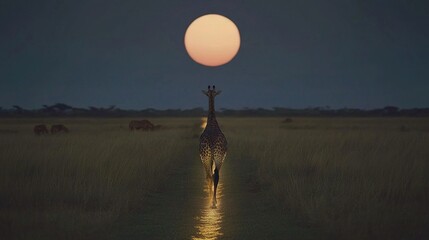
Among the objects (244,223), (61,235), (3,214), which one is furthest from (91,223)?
(244,223)

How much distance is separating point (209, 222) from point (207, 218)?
32 centimetres

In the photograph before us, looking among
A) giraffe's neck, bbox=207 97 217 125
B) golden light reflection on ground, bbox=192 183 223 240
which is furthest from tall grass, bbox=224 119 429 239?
giraffe's neck, bbox=207 97 217 125

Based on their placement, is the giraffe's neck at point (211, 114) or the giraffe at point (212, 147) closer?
the giraffe at point (212, 147)

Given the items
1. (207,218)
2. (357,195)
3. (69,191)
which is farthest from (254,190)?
(69,191)

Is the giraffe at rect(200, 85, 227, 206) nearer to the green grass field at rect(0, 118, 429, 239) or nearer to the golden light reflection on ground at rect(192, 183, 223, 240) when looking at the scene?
the golden light reflection on ground at rect(192, 183, 223, 240)

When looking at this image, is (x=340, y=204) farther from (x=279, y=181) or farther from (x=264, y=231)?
(x=279, y=181)

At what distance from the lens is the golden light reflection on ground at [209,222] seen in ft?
22.6

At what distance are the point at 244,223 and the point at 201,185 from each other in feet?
14.5

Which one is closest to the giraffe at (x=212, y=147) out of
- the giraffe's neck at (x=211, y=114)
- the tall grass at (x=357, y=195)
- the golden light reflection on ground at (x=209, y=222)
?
the giraffe's neck at (x=211, y=114)

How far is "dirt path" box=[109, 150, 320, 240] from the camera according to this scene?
7.04 metres

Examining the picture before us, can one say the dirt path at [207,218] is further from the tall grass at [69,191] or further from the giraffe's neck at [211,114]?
the giraffe's neck at [211,114]

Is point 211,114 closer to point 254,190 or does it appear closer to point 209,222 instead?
point 254,190

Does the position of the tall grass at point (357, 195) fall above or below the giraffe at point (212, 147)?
below

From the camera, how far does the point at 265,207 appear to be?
366 inches
